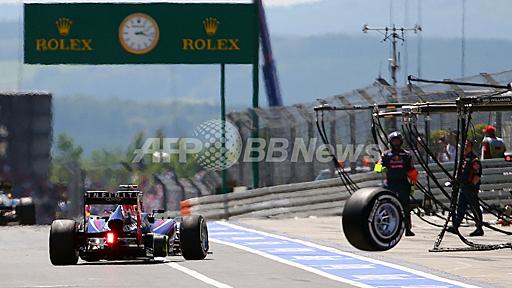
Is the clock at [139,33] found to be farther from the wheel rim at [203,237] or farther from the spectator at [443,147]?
the wheel rim at [203,237]

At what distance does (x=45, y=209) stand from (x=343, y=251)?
1892 cm

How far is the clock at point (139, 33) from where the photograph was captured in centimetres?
3978

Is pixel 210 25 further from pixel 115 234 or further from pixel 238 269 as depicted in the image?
pixel 238 269

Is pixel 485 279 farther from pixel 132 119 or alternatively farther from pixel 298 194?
pixel 132 119

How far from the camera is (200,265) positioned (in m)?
20.8

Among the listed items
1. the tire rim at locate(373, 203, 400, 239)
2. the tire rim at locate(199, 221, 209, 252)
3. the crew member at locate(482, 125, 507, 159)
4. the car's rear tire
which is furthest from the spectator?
the tire rim at locate(373, 203, 400, 239)

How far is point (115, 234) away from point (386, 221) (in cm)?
670

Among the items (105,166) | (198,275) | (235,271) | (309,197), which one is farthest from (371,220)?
(105,166)

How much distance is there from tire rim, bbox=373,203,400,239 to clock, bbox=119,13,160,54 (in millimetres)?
25125

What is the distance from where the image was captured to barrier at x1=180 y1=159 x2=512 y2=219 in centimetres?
3206

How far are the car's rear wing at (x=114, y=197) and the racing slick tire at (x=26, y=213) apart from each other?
45.3ft

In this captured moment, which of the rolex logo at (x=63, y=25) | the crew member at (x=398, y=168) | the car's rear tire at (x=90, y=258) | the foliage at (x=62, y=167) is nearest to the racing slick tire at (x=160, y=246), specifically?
the car's rear tire at (x=90, y=258)

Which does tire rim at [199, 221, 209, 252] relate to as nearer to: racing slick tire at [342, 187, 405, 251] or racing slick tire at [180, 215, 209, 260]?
racing slick tire at [180, 215, 209, 260]

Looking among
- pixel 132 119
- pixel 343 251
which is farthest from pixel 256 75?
pixel 132 119
